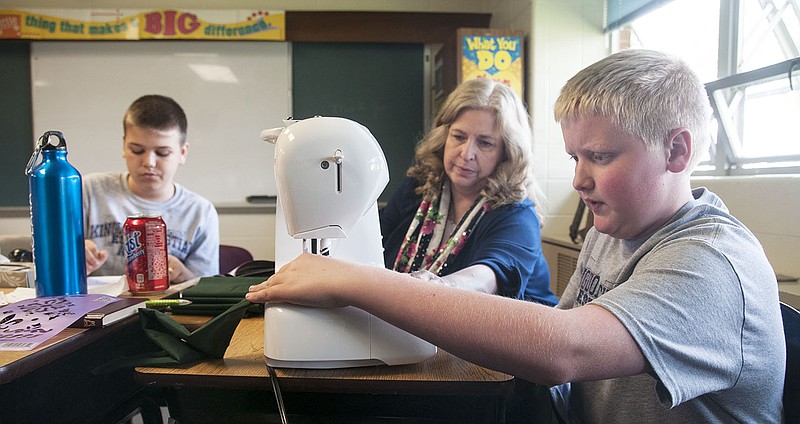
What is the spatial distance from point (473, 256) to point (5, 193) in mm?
3797

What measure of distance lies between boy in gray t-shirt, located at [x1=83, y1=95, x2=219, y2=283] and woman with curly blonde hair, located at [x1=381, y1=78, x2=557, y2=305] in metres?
0.72

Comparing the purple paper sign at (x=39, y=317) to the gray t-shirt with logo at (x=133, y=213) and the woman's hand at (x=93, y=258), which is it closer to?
the woman's hand at (x=93, y=258)

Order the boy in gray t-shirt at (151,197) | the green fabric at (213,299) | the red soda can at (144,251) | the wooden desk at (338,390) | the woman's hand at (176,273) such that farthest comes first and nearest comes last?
the boy in gray t-shirt at (151,197)
the woman's hand at (176,273)
the red soda can at (144,251)
the green fabric at (213,299)
the wooden desk at (338,390)

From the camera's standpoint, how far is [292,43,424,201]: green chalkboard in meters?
4.09

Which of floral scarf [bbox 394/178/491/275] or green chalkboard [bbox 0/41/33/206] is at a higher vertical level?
green chalkboard [bbox 0/41/33/206]

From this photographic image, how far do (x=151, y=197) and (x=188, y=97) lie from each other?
2170mm

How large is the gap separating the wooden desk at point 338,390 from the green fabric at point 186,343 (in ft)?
0.05

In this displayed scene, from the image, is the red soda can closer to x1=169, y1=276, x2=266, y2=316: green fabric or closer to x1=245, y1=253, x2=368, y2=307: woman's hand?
x1=169, y1=276, x2=266, y2=316: green fabric

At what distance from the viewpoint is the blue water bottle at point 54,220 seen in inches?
45.9

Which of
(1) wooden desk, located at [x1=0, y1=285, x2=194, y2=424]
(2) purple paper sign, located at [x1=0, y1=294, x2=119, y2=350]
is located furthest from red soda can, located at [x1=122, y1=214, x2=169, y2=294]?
(2) purple paper sign, located at [x1=0, y1=294, x2=119, y2=350]

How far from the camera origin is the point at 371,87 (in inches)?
162

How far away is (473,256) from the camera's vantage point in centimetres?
149

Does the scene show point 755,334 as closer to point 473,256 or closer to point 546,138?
point 473,256

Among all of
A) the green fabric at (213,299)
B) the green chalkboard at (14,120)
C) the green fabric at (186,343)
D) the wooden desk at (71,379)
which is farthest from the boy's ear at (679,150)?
the green chalkboard at (14,120)
